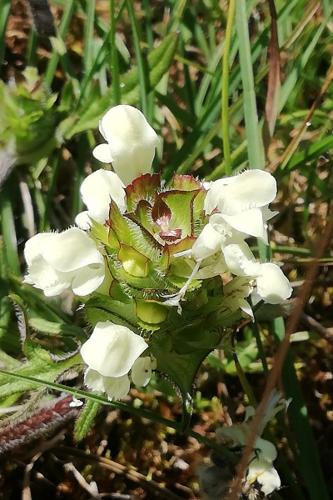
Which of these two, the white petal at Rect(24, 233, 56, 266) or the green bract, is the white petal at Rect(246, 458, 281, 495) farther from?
the white petal at Rect(24, 233, 56, 266)

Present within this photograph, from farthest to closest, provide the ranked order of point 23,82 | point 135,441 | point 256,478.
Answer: point 23,82 → point 135,441 → point 256,478

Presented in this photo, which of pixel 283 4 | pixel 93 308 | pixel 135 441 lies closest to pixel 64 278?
pixel 93 308

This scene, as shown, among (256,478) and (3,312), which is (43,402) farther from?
(256,478)

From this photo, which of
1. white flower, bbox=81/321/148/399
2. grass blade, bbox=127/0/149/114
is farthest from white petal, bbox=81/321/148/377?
grass blade, bbox=127/0/149/114

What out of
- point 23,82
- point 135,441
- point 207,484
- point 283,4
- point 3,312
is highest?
point 283,4

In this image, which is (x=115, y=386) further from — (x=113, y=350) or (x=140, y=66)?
(x=140, y=66)

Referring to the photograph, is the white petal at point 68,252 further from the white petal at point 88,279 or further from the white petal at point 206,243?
the white petal at point 206,243

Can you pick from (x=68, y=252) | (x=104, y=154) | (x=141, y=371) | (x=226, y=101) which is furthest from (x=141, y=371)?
(x=226, y=101)
